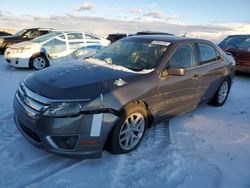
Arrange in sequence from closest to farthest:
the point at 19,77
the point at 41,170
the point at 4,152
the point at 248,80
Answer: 1. the point at 41,170
2. the point at 4,152
3. the point at 19,77
4. the point at 248,80

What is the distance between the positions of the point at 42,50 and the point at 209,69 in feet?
21.2

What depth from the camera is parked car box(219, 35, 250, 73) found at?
9.78m

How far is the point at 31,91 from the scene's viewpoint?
11.5 feet

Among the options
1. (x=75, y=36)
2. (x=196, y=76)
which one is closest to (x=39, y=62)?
(x=75, y=36)

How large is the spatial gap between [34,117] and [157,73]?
180 centimetres

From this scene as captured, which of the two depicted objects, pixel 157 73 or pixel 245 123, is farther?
pixel 245 123

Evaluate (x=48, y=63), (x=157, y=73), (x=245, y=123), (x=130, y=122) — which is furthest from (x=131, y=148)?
(x=48, y=63)

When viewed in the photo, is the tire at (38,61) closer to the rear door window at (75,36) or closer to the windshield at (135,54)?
the rear door window at (75,36)

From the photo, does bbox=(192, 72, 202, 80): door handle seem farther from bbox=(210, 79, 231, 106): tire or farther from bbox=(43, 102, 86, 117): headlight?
bbox=(43, 102, 86, 117): headlight

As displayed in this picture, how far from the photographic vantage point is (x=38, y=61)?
9.96m

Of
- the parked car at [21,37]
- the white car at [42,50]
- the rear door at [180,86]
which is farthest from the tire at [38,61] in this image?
the rear door at [180,86]

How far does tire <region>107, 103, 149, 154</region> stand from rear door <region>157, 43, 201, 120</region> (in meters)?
0.42

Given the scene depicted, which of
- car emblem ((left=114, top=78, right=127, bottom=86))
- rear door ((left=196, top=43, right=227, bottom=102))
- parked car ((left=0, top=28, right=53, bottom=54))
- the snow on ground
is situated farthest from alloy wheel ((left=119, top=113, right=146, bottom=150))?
parked car ((left=0, top=28, right=53, bottom=54))

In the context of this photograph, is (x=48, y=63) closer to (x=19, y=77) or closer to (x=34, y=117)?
(x=19, y=77)
